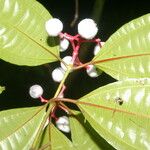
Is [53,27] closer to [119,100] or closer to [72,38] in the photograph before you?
[72,38]

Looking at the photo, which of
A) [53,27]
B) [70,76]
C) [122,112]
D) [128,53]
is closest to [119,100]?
[122,112]

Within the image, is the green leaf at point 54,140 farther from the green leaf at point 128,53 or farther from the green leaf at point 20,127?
the green leaf at point 128,53

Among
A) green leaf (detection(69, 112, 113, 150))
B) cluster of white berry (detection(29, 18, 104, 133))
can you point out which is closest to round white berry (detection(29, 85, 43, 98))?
cluster of white berry (detection(29, 18, 104, 133))

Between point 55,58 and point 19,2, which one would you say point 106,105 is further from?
point 19,2

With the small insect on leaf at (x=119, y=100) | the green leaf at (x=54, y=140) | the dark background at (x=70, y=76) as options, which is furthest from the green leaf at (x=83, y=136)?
the dark background at (x=70, y=76)

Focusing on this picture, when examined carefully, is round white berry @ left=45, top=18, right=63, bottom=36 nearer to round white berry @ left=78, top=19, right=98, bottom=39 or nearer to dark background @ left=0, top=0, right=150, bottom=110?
round white berry @ left=78, top=19, right=98, bottom=39

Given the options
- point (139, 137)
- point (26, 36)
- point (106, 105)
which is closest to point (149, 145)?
point (139, 137)
